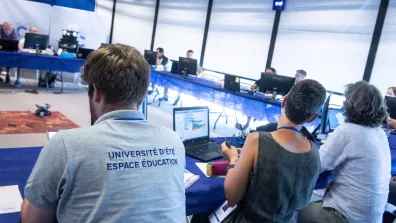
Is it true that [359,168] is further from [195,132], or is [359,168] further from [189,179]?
[195,132]

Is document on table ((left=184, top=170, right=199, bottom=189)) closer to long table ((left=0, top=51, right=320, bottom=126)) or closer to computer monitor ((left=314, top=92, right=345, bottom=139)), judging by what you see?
computer monitor ((left=314, top=92, right=345, bottom=139))

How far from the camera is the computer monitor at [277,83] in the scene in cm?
500

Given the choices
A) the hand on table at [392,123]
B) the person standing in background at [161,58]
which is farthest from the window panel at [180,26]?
the hand on table at [392,123]

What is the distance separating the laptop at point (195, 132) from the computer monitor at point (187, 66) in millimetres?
4432

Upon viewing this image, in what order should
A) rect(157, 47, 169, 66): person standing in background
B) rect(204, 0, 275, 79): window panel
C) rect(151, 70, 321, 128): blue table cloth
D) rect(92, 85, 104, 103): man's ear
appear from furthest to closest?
1. rect(157, 47, 169, 66): person standing in background
2. rect(204, 0, 275, 79): window panel
3. rect(151, 70, 321, 128): blue table cloth
4. rect(92, 85, 104, 103): man's ear

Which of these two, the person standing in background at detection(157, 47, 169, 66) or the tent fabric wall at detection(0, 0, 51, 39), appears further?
the tent fabric wall at detection(0, 0, 51, 39)

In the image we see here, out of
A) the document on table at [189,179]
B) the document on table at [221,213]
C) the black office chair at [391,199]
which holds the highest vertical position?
the document on table at [189,179]

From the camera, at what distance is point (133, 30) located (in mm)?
11242

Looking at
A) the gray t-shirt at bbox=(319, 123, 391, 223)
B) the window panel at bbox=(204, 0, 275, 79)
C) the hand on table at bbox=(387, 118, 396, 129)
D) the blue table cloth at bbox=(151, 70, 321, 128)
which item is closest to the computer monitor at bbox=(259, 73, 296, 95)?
the blue table cloth at bbox=(151, 70, 321, 128)

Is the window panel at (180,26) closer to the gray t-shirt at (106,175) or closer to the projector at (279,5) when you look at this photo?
the projector at (279,5)

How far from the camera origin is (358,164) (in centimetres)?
173

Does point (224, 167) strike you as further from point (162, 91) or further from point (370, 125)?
point (162, 91)

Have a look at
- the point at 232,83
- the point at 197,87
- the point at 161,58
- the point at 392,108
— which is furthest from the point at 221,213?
the point at 161,58

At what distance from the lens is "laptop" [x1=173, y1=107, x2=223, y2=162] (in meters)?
2.06
